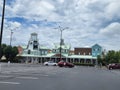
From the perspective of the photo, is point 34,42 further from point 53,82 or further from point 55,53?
point 53,82

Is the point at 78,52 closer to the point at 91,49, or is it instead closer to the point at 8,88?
the point at 91,49

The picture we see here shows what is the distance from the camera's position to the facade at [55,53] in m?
125

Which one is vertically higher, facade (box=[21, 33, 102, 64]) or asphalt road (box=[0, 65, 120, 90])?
facade (box=[21, 33, 102, 64])

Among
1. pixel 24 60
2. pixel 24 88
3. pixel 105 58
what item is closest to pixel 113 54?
pixel 105 58

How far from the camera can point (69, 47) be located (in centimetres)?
13375

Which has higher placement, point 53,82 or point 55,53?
point 55,53

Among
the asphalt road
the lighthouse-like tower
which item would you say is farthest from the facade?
the asphalt road

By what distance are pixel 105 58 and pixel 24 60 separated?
131 feet

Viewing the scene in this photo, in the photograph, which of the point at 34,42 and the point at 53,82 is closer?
the point at 53,82

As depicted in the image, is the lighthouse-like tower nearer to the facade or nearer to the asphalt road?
the facade

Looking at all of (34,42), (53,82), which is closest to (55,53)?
(34,42)

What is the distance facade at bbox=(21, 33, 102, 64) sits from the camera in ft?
409

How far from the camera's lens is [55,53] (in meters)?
130

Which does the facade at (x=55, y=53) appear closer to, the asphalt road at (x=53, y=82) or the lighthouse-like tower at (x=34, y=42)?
the lighthouse-like tower at (x=34, y=42)
